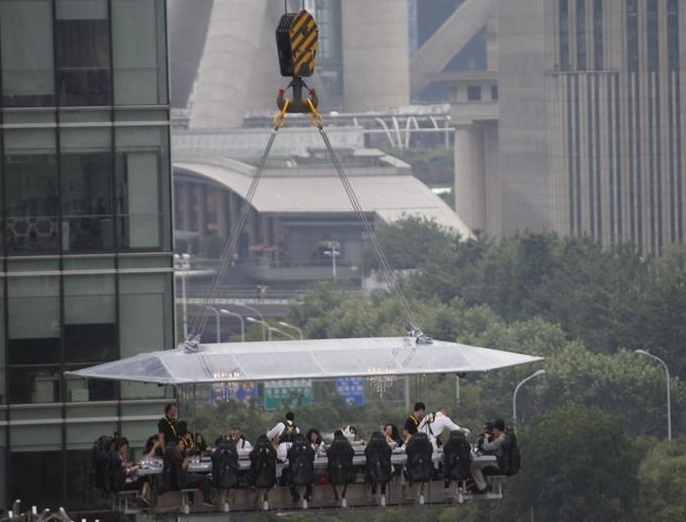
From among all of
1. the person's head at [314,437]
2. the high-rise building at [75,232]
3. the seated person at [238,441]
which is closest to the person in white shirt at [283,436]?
the person's head at [314,437]

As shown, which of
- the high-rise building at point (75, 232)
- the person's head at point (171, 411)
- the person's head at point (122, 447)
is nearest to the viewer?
the person's head at point (122, 447)

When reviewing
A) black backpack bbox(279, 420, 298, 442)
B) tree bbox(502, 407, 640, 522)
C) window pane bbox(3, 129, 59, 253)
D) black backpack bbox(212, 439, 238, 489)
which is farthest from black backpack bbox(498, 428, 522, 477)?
tree bbox(502, 407, 640, 522)

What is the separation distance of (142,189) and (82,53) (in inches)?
111

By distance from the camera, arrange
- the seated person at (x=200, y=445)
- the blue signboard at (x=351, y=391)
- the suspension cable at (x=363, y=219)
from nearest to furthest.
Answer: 1. the seated person at (x=200, y=445)
2. the suspension cable at (x=363, y=219)
3. the blue signboard at (x=351, y=391)

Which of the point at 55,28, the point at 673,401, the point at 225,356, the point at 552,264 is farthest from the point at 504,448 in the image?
the point at 552,264

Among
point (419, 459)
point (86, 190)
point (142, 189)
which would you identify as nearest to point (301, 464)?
point (419, 459)

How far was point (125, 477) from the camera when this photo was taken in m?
44.7

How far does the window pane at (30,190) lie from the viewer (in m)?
52.5

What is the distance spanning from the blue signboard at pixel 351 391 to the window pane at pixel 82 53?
7568 cm

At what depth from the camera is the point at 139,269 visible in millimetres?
52844

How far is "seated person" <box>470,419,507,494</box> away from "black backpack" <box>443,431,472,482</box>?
22.6 inches

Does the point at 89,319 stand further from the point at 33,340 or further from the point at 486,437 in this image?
the point at 486,437

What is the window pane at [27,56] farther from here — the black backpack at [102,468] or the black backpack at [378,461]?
the black backpack at [378,461]

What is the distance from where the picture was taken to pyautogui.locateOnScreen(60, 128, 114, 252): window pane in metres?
52.7
